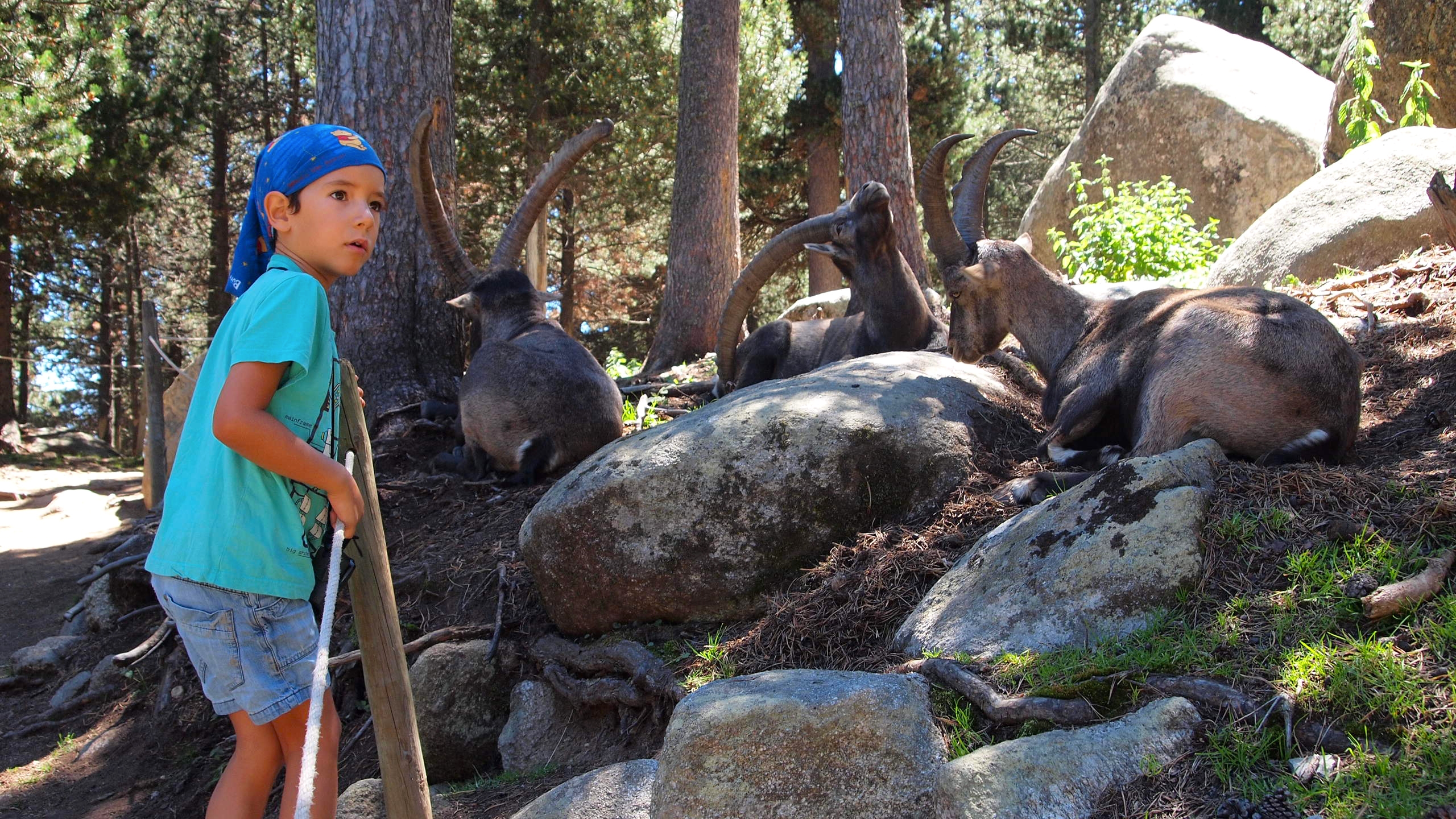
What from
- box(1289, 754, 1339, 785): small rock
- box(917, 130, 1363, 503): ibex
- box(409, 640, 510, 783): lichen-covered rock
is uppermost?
box(917, 130, 1363, 503): ibex

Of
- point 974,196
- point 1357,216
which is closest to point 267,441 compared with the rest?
point 974,196

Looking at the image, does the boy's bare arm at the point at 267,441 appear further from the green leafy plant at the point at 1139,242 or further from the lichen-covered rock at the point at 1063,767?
the green leafy plant at the point at 1139,242

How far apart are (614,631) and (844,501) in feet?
4.41

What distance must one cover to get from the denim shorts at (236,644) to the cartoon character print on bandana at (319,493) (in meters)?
0.18

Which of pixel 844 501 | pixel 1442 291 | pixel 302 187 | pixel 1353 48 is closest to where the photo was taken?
pixel 302 187

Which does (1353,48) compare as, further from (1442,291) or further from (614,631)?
(614,631)

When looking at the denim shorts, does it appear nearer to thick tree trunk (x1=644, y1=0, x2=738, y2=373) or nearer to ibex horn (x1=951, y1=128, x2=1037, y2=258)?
ibex horn (x1=951, y1=128, x2=1037, y2=258)

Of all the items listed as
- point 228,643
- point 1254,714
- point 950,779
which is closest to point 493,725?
point 228,643

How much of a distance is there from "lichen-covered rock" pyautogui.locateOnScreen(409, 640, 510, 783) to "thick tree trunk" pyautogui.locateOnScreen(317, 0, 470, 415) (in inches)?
128

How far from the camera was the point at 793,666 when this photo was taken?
166 inches

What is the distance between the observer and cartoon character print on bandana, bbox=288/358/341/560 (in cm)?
279

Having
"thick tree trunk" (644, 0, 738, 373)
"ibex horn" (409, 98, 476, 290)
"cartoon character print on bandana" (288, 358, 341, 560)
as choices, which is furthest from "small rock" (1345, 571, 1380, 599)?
"thick tree trunk" (644, 0, 738, 373)

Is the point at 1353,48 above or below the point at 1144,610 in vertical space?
above

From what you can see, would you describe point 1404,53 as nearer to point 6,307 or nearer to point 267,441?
point 267,441
